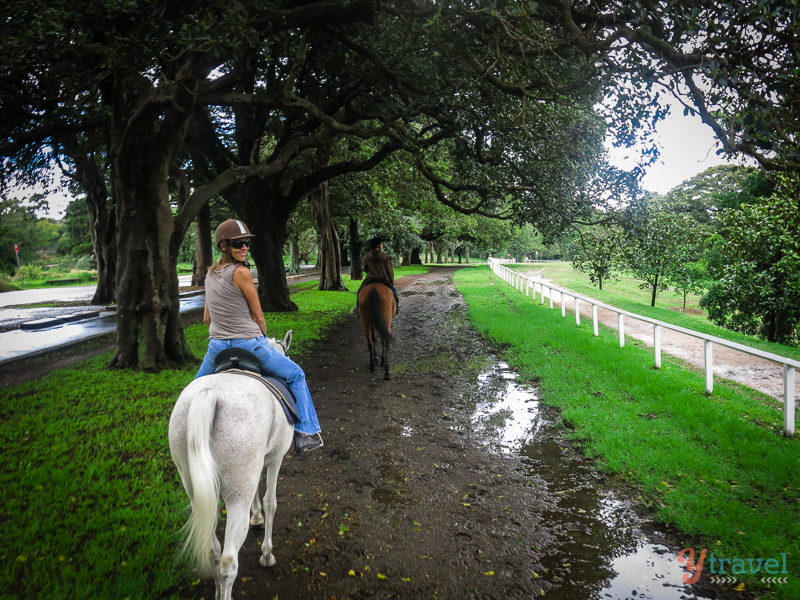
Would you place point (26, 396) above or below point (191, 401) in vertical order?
below

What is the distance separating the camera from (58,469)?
5043mm

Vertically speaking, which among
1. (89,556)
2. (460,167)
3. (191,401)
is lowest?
(89,556)

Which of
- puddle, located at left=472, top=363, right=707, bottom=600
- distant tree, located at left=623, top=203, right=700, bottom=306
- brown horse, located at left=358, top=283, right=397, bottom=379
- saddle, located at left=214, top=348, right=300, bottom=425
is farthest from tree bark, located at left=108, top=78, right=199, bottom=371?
distant tree, located at left=623, top=203, right=700, bottom=306

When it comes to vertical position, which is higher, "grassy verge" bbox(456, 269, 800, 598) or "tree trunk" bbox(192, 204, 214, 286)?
"tree trunk" bbox(192, 204, 214, 286)

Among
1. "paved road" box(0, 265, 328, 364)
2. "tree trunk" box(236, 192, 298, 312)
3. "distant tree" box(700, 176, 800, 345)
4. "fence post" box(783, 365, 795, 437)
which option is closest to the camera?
"fence post" box(783, 365, 795, 437)

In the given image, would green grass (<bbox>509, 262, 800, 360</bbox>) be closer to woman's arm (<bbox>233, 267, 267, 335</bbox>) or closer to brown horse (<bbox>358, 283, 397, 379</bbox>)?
brown horse (<bbox>358, 283, 397, 379</bbox>)

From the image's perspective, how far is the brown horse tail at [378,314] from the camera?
9.27m

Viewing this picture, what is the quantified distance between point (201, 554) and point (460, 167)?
12649 millimetres

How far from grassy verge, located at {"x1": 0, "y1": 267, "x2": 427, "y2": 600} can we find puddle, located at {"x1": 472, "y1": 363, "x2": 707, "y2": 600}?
9.13 ft

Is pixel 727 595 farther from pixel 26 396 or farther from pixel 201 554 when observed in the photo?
pixel 26 396

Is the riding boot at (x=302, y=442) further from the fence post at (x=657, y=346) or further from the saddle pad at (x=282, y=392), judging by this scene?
the fence post at (x=657, y=346)

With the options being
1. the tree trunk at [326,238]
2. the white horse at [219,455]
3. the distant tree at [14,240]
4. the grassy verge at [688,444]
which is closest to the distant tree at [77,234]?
the distant tree at [14,240]

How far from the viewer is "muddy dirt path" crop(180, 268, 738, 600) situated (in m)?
3.43

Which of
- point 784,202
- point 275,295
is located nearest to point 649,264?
point 784,202
